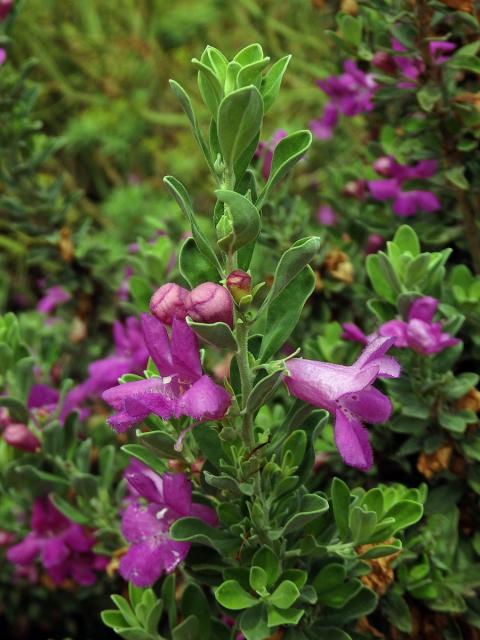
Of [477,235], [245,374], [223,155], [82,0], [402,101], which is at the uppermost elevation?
[223,155]

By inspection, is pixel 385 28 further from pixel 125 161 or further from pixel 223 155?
pixel 125 161

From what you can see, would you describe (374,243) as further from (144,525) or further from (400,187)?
(144,525)

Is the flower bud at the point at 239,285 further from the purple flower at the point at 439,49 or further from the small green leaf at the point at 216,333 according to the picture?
the purple flower at the point at 439,49

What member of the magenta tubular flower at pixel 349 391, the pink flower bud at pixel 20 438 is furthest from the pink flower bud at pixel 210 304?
the pink flower bud at pixel 20 438

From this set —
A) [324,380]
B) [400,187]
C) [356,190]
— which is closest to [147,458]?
[324,380]

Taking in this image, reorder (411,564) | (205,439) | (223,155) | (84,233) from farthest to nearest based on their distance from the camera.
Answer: (84,233)
(411,564)
(205,439)
(223,155)

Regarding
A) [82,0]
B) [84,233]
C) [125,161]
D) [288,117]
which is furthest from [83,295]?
[82,0]
